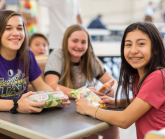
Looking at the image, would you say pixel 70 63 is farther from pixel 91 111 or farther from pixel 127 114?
pixel 127 114

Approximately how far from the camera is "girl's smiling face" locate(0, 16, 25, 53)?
1.38 metres

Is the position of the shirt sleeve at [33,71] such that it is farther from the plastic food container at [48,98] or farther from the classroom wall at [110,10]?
the classroom wall at [110,10]

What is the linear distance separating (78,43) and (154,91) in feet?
3.24

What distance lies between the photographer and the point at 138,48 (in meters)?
1.16

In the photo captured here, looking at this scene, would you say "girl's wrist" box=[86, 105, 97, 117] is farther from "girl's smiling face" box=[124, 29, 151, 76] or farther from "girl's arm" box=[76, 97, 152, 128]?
"girl's smiling face" box=[124, 29, 151, 76]

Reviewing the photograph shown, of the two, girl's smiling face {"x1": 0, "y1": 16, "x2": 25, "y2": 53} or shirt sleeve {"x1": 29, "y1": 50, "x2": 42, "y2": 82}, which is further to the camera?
shirt sleeve {"x1": 29, "y1": 50, "x2": 42, "y2": 82}

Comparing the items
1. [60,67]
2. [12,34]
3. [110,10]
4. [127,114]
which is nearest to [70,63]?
[60,67]

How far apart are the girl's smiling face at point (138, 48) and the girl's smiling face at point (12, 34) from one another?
693 millimetres

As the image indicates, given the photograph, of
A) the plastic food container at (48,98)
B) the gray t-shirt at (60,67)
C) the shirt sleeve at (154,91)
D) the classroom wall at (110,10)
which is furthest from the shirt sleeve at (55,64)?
the classroom wall at (110,10)

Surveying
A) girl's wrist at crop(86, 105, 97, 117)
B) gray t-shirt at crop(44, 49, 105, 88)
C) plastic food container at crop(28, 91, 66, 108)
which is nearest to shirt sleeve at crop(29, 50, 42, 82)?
gray t-shirt at crop(44, 49, 105, 88)

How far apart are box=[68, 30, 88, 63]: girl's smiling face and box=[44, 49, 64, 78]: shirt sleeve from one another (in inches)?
4.3

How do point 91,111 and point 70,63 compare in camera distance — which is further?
point 70,63

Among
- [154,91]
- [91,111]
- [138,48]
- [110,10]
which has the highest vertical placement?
[110,10]

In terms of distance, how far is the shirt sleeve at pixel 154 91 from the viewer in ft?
3.39
